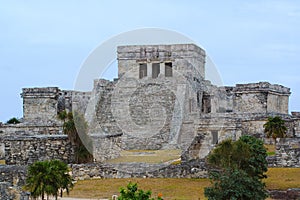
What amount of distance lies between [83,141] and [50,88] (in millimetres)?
15144

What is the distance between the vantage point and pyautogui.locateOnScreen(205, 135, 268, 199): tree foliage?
503 inches

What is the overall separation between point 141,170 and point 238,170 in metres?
6.12

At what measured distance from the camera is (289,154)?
65.6 ft

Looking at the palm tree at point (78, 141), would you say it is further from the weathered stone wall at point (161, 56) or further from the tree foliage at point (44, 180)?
the weathered stone wall at point (161, 56)

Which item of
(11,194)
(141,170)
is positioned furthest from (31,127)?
(11,194)

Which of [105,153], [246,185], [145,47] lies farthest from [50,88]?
[246,185]

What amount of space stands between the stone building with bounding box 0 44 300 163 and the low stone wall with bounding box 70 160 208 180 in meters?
5.04

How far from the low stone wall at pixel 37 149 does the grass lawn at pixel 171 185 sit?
7.83ft

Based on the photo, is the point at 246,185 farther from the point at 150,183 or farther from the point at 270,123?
the point at 270,123

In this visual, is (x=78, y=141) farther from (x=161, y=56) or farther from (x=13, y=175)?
(x=161, y=56)

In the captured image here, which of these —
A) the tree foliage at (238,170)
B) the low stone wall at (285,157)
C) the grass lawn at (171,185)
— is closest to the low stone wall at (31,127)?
the grass lawn at (171,185)

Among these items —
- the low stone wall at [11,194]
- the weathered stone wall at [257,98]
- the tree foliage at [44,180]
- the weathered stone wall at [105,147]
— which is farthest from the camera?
the weathered stone wall at [257,98]

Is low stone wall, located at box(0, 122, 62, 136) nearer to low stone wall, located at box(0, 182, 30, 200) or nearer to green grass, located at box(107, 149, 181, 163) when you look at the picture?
green grass, located at box(107, 149, 181, 163)

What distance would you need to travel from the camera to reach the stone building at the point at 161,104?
27.7 metres
